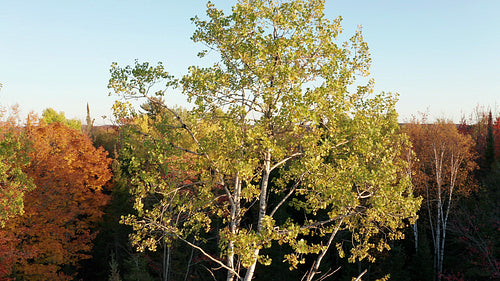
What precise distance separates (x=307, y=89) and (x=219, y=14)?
3222 mm

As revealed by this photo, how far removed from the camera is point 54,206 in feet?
91.7

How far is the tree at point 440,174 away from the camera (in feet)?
93.9

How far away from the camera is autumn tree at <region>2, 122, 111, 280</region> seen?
25516 mm

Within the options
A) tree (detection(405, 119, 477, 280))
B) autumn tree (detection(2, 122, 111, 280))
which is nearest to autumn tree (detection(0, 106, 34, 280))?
autumn tree (detection(2, 122, 111, 280))

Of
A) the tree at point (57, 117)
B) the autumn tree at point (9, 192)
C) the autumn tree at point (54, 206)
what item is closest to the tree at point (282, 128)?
the autumn tree at point (9, 192)

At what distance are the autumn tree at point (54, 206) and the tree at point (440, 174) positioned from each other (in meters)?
28.2

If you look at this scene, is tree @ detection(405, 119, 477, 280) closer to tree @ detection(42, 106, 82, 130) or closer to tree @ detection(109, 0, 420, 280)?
tree @ detection(109, 0, 420, 280)

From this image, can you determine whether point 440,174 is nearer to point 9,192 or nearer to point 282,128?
point 282,128

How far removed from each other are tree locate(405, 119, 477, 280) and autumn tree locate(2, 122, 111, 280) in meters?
28.2

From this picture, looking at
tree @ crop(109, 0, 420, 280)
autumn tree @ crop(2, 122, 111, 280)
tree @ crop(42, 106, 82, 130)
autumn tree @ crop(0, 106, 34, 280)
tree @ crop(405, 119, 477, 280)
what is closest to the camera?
tree @ crop(109, 0, 420, 280)

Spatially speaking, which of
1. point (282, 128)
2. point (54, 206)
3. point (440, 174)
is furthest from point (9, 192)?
point (440, 174)

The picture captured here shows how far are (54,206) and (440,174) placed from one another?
100 feet

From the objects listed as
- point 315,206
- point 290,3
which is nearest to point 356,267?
point 315,206

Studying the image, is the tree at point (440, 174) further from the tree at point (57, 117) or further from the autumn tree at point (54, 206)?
the tree at point (57, 117)
